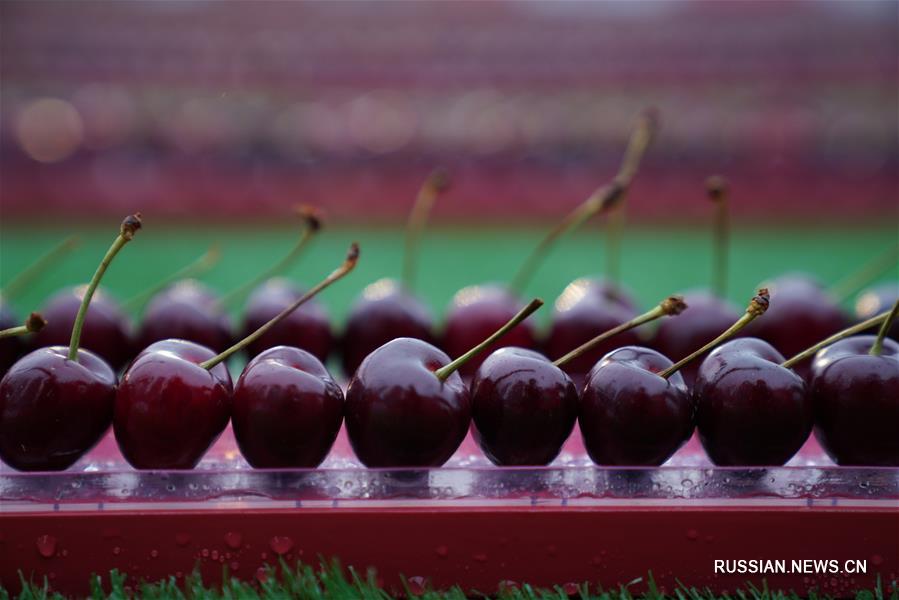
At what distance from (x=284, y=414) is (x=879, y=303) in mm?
925

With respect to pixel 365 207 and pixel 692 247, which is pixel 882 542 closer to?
pixel 692 247

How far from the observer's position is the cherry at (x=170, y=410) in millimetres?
902

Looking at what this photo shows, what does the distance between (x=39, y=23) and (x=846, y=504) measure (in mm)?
12966

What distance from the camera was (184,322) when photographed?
1.30 m

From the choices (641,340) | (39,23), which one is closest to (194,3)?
(39,23)

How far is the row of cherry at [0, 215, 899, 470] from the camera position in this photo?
0.90 m

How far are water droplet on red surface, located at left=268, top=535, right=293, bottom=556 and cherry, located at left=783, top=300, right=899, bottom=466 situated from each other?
20.5 inches

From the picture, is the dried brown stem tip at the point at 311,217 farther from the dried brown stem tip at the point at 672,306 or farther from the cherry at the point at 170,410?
the dried brown stem tip at the point at 672,306

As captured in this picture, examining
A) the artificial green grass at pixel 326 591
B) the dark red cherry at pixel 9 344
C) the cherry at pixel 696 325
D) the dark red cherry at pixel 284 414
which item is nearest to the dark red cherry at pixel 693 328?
the cherry at pixel 696 325

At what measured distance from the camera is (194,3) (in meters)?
13.4

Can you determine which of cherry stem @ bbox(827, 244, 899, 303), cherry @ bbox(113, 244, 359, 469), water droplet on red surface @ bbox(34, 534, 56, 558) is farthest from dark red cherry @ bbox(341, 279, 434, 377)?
cherry stem @ bbox(827, 244, 899, 303)

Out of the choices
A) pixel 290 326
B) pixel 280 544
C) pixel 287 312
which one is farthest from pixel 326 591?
pixel 290 326

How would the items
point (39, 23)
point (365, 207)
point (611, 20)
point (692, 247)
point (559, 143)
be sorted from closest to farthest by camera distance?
point (692, 247)
point (365, 207)
point (559, 143)
point (39, 23)
point (611, 20)

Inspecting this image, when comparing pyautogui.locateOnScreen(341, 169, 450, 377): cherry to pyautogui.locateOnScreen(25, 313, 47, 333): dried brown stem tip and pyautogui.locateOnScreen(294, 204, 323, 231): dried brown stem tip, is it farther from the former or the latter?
pyautogui.locateOnScreen(25, 313, 47, 333): dried brown stem tip
